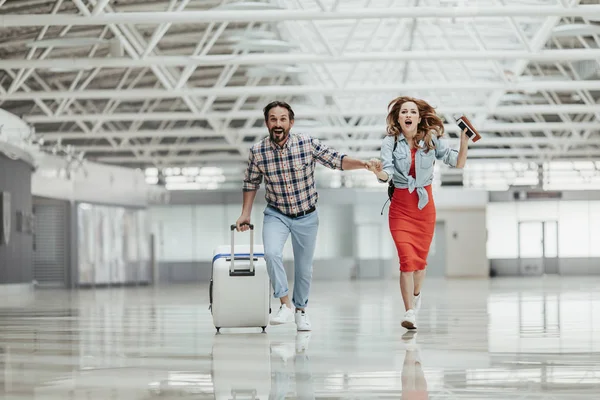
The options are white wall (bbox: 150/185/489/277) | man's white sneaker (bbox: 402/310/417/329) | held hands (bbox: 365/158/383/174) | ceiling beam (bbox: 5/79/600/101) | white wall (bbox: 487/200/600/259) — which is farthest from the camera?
white wall (bbox: 487/200/600/259)

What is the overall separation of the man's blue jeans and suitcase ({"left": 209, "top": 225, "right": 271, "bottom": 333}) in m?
0.31

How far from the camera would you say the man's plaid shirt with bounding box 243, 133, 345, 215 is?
8.01 m

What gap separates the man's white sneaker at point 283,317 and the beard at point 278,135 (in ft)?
4.41

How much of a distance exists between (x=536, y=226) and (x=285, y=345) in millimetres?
43381

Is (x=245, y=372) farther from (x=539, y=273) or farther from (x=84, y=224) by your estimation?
(x=539, y=273)

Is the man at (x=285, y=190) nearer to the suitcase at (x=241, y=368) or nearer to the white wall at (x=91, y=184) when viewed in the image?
the suitcase at (x=241, y=368)

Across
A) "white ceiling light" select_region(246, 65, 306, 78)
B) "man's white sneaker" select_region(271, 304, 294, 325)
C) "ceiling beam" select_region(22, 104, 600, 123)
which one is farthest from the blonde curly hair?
"ceiling beam" select_region(22, 104, 600, 123)

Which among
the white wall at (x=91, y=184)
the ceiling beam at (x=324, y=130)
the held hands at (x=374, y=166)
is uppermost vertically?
the ceiling beam at (x=324, y=130)

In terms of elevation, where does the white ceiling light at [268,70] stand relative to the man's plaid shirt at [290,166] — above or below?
above

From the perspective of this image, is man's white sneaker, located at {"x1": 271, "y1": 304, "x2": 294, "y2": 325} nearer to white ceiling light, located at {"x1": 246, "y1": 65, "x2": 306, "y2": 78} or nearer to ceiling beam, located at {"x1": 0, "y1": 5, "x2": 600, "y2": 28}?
ceiling beam, located at {"x1": 0, "y1": 5, "x2": 600, "y2": 28}

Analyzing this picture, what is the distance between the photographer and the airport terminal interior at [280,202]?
5539 millimetres

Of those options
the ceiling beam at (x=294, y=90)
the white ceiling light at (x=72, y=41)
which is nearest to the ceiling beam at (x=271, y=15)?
the white ceiling light at (x=72, y=41)

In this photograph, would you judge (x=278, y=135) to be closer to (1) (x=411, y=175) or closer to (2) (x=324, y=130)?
(1) (x=411, y=175)

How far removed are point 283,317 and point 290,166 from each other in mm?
1212
